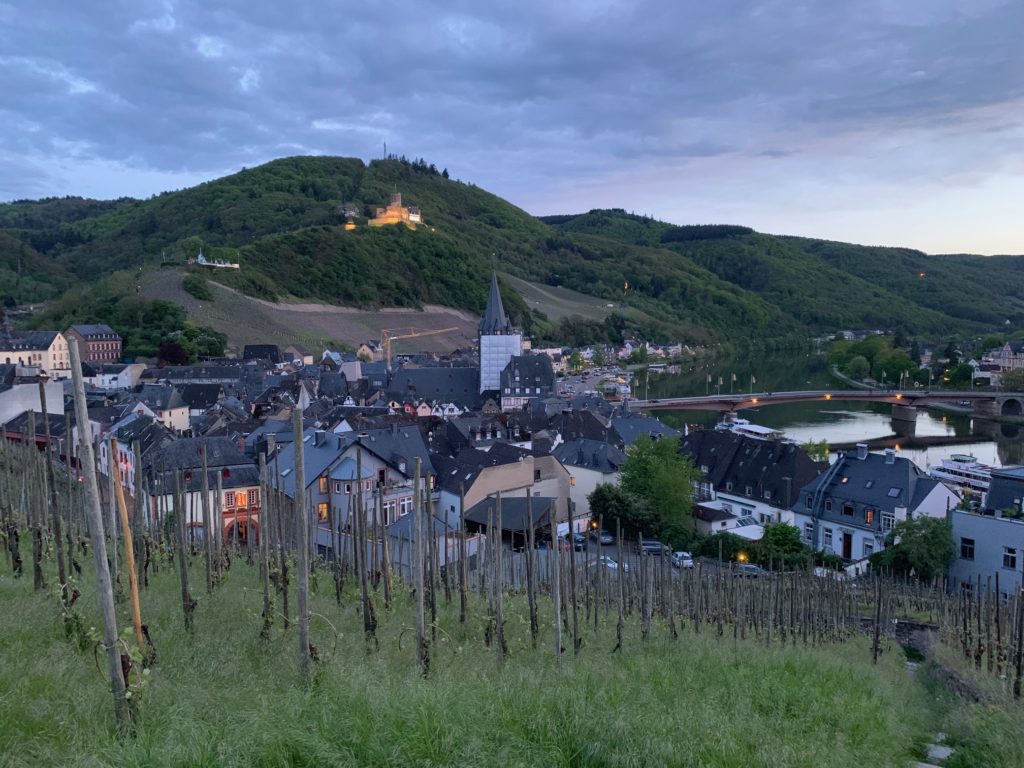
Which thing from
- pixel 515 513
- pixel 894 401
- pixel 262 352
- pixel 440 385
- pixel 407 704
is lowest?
pixel 894 401

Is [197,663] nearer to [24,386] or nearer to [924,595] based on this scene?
[924,595]

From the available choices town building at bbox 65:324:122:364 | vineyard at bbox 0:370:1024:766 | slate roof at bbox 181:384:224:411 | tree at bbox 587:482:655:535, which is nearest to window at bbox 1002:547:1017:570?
vineyard at bbox 0:370:1024:766

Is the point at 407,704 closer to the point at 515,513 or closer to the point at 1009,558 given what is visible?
the point at 515,513

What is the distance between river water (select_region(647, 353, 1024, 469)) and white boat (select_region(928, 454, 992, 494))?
395 centimetres

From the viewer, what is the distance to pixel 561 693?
6879mm

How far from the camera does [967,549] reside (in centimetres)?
2388

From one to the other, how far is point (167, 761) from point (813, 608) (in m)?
15.6

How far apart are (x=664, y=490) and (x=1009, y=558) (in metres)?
11.5

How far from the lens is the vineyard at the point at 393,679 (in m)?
5.62

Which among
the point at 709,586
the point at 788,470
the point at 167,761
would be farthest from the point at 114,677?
the point at 788,470

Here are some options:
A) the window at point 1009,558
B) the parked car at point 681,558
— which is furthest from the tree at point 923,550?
the parked car at point 681,558

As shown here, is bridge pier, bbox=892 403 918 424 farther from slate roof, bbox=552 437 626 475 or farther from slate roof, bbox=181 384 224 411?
slate roof, bbox=181 384 224 411

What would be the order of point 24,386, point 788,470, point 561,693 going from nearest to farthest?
point 561,693, point 788,470, point 24,386

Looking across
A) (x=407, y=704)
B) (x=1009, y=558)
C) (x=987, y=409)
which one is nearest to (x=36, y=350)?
(x=1009, y=558)
